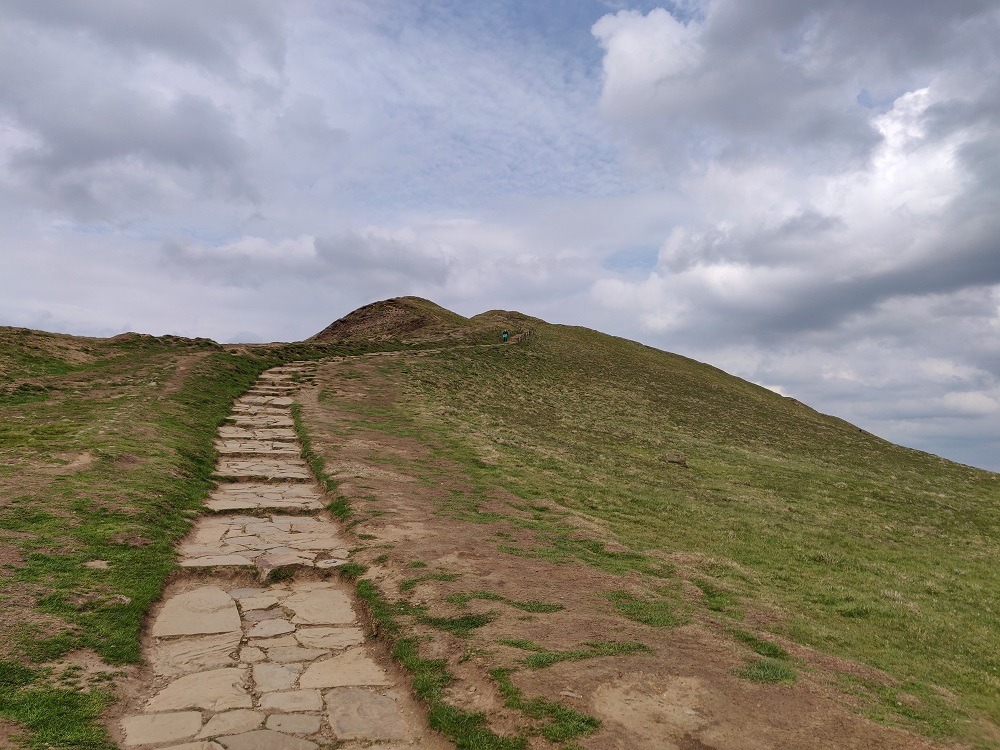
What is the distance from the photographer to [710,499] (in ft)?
73.2

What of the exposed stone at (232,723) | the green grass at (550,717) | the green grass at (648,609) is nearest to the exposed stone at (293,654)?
the exposed stone at (232,723)

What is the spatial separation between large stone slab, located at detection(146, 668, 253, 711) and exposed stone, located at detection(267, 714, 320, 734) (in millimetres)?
471

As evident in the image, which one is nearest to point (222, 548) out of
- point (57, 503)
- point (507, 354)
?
point (57, 503)

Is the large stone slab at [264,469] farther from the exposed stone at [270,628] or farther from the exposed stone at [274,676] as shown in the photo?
the exposed stone at [274,676]

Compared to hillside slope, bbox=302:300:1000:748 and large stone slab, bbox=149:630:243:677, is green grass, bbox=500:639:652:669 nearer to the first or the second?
hillside slope, bbox=302:300:1000:748

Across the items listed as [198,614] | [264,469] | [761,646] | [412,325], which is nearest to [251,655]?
[198,614]

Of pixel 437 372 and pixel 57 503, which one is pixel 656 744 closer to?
pixel 57 503

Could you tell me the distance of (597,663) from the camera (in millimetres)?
7758

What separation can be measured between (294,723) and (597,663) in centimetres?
364

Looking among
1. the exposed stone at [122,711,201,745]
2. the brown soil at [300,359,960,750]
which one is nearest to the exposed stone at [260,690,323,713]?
the exposed stone at [122,711,201,745]

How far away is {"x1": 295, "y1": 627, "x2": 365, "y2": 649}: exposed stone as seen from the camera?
8.75 metres


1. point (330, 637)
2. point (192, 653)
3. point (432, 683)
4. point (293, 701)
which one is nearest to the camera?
point (293, 701)

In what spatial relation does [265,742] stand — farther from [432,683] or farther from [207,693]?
[432,683]

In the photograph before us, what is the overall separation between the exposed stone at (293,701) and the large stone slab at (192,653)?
3.76 ft
